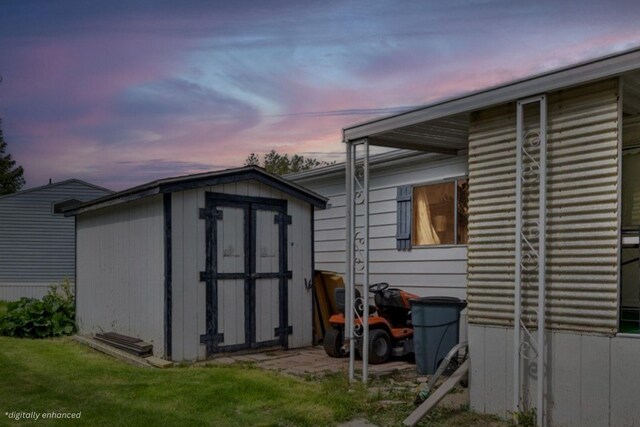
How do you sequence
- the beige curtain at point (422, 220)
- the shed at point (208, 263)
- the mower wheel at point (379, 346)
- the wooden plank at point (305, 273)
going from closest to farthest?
the mower wheel at point (379, 346) < the shed at point (208, 263) < the beige curtain at point (422, 220) < the wooden plank at point (305, 273)

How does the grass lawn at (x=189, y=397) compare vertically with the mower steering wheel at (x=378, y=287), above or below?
below

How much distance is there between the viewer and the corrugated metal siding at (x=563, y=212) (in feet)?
14.2

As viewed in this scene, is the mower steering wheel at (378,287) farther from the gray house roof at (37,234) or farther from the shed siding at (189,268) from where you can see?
the gray house roof at (37,234)

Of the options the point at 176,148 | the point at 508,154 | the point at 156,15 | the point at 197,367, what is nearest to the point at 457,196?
the point at 508,154

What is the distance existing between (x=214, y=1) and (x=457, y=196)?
4.13 m

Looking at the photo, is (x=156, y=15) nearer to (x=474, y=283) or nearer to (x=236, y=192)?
(x=236, y=192)

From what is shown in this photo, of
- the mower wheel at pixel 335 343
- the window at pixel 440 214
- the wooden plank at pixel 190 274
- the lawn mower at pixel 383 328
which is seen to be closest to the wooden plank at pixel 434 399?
the lawn mower at pixel 383 328

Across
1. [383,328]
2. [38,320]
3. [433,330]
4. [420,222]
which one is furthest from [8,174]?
[433,330]

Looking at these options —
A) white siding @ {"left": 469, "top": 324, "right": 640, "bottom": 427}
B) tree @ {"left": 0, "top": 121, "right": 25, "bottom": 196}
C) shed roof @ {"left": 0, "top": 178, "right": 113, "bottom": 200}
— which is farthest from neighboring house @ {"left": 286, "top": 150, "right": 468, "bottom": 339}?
tree @ {"left": 0, "top": 121, "right": 25, "bottom": 196}

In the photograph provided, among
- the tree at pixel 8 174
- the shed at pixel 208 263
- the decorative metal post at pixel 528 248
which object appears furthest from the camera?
the tree at pixel 8 174

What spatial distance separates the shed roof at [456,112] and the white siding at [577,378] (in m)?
1.82

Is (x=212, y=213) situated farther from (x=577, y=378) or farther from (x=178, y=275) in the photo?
(x=577, y=378)

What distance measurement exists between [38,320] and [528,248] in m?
8.78

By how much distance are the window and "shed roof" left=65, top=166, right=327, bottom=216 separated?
1.45 meters
